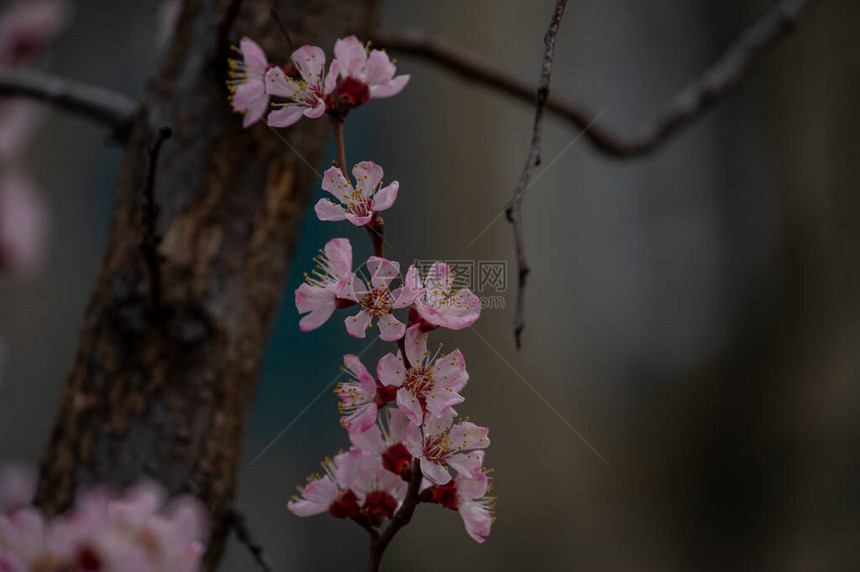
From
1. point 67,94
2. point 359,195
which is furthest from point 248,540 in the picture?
point 67,94

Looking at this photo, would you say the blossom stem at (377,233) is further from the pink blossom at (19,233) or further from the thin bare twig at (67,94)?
the pink blossom at (19,233)

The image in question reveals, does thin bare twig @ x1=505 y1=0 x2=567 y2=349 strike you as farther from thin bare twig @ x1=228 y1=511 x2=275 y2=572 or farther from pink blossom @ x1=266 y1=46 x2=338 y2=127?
thin bare twig @ x1=228 y1=511 x2=275 y2=572

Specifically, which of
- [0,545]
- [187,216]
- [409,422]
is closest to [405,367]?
[409,422]

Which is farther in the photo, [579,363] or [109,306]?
[579,363]

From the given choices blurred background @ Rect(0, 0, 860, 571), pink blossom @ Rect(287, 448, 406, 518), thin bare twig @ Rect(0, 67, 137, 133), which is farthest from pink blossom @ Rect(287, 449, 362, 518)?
blurred background @ Rect(0, 0, 860, 571)

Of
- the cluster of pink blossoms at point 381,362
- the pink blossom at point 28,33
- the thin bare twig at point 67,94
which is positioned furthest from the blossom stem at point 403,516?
the pink blossom at point 28,33

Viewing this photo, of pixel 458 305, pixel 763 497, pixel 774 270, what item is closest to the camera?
pixel 458 305

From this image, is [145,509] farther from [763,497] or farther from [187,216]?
[763,497]
